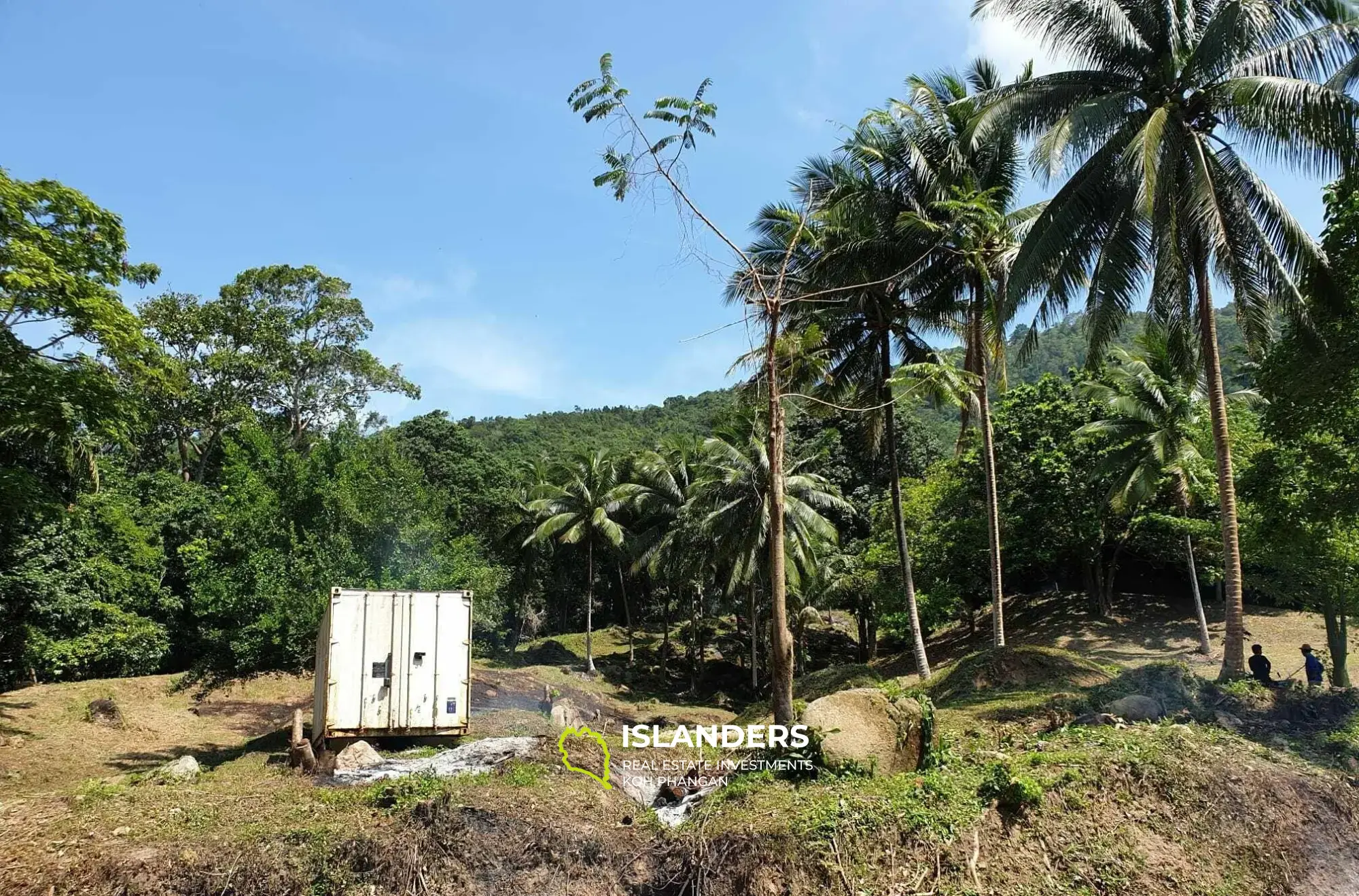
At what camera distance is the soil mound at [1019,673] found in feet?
46.9

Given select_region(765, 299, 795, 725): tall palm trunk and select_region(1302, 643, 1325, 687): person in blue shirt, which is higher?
select_region(765, 299, 795, 725): tall palm trunk

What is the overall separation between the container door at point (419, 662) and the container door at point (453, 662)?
0.08 metres

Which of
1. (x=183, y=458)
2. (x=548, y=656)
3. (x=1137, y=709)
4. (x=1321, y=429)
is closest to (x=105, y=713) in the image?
(x=183, y=458)

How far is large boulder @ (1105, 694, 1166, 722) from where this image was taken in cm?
1018

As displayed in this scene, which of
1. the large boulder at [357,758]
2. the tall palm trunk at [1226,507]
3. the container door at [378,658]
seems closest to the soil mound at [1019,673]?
the tall palm trunk at [1226,507]

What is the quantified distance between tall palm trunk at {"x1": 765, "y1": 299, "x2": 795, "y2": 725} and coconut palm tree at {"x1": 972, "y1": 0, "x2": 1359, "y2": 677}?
635 cm

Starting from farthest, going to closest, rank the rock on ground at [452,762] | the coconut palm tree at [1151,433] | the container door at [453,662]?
the coconut palm tree at [1151,433] → the container door at [453,662] → the rock on ground at [452,762]

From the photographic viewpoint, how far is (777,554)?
9.79m

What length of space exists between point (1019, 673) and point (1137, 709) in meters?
4.55

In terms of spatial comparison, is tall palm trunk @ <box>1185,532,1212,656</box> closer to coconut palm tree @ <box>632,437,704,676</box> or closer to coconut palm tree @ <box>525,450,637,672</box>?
coconut palm tree @ <box>632,437,704,676</box>

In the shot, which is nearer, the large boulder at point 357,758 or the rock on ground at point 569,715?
the large boulder at point 357,758

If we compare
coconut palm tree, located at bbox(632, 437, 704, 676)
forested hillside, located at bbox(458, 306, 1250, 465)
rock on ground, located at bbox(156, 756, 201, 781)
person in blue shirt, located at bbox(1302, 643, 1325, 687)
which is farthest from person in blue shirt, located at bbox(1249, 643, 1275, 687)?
forested hillside, located at bbox(458, 306, 1250, 465)

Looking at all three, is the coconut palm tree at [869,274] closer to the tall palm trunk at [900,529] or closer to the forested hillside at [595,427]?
the tall palm trunk at [900,529]

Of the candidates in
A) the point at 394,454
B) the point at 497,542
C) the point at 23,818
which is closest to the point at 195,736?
the point at 394,454
